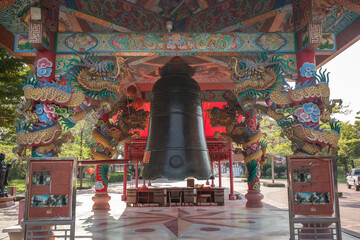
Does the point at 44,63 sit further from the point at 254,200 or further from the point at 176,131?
the point at 254,200

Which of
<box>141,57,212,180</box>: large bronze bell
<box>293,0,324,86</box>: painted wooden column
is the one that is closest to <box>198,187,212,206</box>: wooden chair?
<box>141,57,212,180</box>: large bronze bell

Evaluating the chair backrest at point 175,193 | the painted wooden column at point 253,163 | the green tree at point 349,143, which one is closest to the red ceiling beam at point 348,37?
the painted wooden column at point 253,163

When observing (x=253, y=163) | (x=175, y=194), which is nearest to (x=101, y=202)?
(x=175, y=194)

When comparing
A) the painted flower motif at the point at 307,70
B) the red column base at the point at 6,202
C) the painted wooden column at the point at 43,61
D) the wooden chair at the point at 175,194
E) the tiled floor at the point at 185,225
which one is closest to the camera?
the painted wooden column at the point at 43,61

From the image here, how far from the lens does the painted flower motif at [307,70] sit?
6.51 m

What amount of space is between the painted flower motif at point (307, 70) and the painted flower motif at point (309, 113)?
69cm

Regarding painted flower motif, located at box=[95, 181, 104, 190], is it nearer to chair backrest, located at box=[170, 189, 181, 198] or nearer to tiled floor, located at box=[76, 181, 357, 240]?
tiled floor, located at box=[76, 181, 357, 240]

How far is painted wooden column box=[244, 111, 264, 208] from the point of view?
38.1ft

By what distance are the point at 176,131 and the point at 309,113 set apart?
2.90m

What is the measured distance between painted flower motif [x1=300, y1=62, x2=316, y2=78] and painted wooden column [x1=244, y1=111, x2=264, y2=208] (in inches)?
195

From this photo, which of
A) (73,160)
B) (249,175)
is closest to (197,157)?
(73,160)

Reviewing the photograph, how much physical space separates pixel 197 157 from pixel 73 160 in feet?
7.61

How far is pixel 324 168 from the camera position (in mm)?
5473

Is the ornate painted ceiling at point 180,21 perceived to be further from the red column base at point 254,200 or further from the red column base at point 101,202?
the red column base at point 101,202
